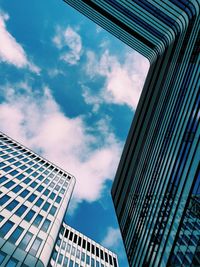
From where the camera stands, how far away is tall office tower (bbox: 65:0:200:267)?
24.9m

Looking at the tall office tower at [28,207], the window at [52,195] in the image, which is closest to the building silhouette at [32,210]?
the tall office tower at [28,207]

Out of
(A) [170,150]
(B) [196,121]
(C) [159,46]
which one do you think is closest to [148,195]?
(A) [170,150]

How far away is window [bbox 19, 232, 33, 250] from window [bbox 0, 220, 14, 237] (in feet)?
7.36

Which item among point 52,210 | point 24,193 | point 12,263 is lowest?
point 12,263

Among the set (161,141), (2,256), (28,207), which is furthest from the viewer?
(28,207)

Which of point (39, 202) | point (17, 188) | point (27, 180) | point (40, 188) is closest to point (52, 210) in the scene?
point (39, 202)

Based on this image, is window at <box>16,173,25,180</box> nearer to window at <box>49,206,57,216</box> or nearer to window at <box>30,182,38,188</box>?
window at <box>30,182,38,188</box>

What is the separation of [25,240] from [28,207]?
8377 millimetres

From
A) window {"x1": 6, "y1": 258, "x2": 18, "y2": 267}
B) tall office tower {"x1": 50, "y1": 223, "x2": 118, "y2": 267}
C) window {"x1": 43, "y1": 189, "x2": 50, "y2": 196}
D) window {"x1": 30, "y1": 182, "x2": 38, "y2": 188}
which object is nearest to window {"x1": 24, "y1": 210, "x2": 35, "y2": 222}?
window {"x1": 6, "y1": 258, "x2": 18, "y2": 267}

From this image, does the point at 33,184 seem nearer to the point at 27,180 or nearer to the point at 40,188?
the point at 27,180

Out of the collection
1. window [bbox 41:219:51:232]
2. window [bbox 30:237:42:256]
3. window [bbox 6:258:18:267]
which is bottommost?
window [bbox 6:258:18:267]

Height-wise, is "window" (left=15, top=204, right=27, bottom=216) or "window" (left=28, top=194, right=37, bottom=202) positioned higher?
"window" (left=28, top=194, right=37, bottom=202)

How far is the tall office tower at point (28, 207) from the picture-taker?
97.6ft

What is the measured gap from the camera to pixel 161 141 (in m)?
38.6
